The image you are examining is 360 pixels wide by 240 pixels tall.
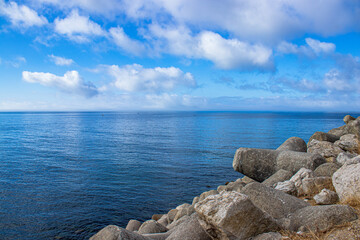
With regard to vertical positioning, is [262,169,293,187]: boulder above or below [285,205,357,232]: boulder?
below

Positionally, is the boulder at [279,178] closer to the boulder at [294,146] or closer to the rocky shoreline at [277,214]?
the rocky shoreline at [277,214]

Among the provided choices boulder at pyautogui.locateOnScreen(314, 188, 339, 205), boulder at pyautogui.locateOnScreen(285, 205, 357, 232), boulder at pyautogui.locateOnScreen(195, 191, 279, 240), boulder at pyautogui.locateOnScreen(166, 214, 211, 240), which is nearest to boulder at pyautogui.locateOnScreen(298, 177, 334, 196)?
boulder at pyautogui.locateOnScreen(314, 188, 339, 205)

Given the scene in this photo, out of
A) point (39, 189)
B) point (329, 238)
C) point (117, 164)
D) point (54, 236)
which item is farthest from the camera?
point (117, 164)

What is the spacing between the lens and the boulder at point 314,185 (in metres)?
8.52

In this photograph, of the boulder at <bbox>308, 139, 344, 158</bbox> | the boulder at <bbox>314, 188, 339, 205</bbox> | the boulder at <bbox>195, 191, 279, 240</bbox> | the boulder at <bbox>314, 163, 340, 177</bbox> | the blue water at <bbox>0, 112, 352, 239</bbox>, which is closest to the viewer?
the boulder at <bbox>195, 191, 279, 240</bbox>

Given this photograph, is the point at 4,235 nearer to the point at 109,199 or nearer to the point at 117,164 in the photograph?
the point at 109,199

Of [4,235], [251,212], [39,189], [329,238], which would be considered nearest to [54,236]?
[4,235]

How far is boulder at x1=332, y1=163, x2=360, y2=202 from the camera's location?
21.6 ft

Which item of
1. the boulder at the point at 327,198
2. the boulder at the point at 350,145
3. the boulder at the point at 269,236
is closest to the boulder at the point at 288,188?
the boulder at the point at 327,198

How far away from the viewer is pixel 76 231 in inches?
516

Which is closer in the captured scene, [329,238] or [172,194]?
[329,238]

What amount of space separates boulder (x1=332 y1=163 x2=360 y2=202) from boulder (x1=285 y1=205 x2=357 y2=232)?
3.95 ft

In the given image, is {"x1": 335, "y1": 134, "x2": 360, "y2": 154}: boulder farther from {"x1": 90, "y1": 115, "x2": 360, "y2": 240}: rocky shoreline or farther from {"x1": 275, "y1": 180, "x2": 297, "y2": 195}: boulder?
{"x1": 275, "y1": 180, "x2": 297, "y2": 195}: boulder

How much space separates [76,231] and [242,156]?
9.63m
